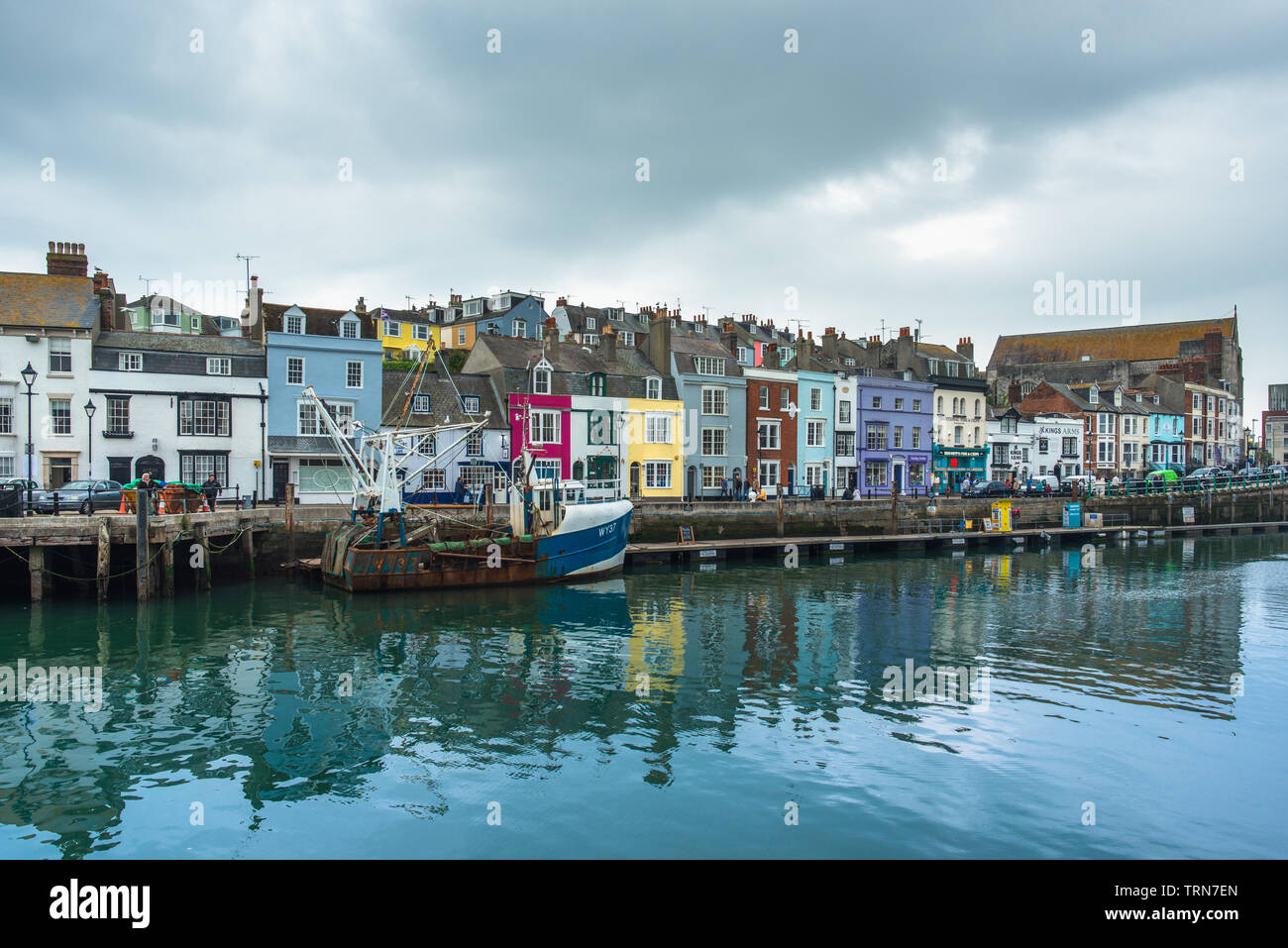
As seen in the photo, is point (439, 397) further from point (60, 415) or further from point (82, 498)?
point (82, 498)

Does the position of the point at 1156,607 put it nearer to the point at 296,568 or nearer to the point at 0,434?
the point at 296,568

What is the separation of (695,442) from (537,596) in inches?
997

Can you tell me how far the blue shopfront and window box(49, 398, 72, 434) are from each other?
5543 cm

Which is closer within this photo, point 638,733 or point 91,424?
point 638,733

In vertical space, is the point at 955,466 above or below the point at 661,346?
below

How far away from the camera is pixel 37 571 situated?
28.4 metres

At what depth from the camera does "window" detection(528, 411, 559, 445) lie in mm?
50219

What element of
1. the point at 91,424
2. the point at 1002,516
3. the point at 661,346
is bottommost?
the point at 1002,516

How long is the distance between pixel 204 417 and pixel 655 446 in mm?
24859

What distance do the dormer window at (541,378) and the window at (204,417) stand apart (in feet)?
52.5

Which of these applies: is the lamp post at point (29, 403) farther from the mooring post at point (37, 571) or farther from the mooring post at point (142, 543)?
the mooring post at point (142, 543)

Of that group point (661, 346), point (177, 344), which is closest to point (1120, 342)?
point (661, 346)

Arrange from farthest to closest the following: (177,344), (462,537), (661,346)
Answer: (661,346)
(177,344)
(462,537)

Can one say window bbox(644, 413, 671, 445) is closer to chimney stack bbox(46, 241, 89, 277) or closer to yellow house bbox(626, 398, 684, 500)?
yellow house bbox(626, 398, 684, 500)
